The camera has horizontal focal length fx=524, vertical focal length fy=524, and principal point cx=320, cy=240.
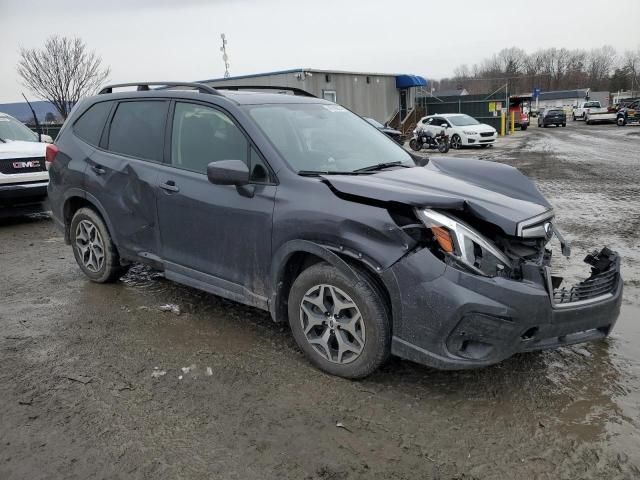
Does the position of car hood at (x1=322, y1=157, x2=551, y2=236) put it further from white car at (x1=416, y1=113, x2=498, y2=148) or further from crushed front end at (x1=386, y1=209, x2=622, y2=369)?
white car at (x1=416, y1=113, x2=498, y2=148)

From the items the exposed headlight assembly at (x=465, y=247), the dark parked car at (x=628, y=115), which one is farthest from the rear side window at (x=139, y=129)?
the dark parked car at (x=628, y=115)

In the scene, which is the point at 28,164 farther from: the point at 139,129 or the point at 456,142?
the point at 456,142

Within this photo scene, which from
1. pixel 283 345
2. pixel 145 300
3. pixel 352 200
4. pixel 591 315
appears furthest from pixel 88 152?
pixel 591 315

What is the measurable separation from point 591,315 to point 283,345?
203 cm

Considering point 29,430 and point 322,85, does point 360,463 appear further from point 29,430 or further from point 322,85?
point 322,85

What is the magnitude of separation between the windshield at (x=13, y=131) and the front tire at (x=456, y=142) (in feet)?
59.7

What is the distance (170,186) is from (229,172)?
0.87 metres

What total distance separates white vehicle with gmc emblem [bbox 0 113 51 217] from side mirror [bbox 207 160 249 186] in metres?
5.73

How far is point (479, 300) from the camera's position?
109 inches

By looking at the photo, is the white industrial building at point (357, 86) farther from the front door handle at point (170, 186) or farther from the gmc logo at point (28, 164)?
the front door handle at point (170, 186)

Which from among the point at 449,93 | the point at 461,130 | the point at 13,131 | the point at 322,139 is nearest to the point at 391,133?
the point at 322,139

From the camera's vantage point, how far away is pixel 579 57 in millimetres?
118000

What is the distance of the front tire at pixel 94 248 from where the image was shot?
4996mm

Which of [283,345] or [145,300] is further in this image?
[145,300]
